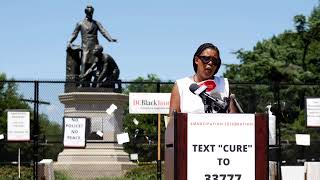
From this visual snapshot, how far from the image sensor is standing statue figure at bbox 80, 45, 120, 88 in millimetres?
20500

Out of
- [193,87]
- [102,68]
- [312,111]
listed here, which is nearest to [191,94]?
[193,87]

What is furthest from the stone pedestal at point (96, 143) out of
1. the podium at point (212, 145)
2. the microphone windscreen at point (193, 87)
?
the podium at point (212, 145)

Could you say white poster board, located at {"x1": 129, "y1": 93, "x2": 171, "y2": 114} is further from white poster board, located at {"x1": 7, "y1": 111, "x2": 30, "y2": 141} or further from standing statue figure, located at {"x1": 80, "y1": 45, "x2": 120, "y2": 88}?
standing statue figure, located at {"x1": 80, "y1": 45, "x2": 120, "y2": 88}

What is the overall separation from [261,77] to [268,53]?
1749 mm

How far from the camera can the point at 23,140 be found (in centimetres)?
1476

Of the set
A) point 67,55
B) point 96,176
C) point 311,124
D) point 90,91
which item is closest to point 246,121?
point 311,124

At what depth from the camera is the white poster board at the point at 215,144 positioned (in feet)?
12.2

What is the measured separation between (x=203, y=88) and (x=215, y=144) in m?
0.50

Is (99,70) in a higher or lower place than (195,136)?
higher

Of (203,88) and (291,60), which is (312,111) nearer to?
(203,88)

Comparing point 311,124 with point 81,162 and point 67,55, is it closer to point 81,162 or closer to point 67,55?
point 81,162

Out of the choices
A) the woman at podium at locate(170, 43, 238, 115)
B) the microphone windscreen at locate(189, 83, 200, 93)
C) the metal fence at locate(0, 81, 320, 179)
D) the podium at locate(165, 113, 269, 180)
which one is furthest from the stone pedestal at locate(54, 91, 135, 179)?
the podium at locate(165, 113, 269, 180)

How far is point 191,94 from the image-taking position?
13.7 feet

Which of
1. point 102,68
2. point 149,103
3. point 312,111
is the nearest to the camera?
point 149,103
